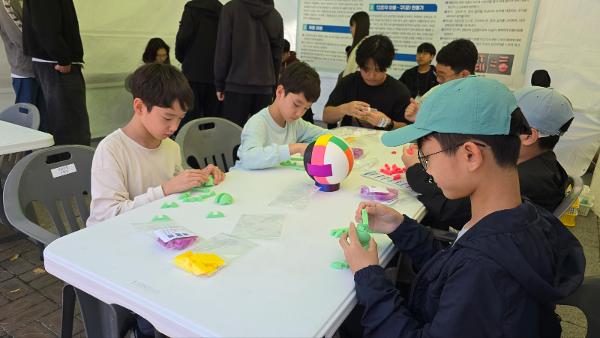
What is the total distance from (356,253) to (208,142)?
4.54 ft

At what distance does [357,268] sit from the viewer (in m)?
0.98

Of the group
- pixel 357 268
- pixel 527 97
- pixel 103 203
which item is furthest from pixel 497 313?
pixel 103 203

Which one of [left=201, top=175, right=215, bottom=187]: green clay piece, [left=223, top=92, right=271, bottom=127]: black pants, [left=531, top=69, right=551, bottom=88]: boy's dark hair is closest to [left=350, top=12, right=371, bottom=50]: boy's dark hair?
[left=223, top=92, right=271, bottom=127]: black pants

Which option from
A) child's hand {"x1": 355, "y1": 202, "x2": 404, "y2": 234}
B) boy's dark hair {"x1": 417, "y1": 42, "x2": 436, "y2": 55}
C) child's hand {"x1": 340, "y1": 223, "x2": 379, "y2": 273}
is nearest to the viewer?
child's hand {"x1": 340, "y1": 223, "x2": 379, "y2": 273}

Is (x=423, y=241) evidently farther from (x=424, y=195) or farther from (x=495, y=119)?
(x=495, y=119)

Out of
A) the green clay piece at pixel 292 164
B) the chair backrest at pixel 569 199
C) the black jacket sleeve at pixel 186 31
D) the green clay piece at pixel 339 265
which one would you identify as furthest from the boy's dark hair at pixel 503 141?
the black jacket sleeve at pixel 186 31

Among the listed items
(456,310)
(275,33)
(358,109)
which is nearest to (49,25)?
(275,33)

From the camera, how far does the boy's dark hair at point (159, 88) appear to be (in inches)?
63.6

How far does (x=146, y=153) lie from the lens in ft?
5.45

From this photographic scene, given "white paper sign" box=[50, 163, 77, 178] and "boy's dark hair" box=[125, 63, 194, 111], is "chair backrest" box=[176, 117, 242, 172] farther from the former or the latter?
"white paper sign" box=[50, 163, 77, 178]

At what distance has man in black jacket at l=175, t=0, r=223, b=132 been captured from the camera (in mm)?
3961

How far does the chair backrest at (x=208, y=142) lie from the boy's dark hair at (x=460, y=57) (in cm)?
153

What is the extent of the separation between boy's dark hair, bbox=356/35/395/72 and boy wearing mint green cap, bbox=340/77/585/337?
1.96 m

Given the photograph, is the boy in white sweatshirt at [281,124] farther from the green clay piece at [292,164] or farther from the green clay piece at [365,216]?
the green clay piece at [365,216]
